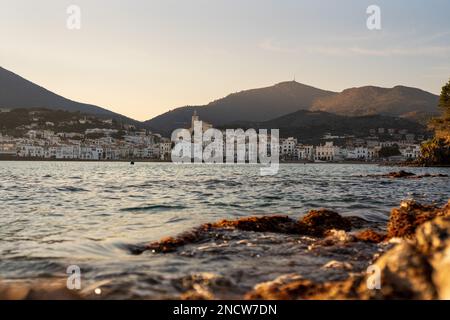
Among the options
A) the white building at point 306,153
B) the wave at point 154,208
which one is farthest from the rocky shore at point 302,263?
the white building at point 306,153

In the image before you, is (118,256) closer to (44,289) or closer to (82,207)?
(44,289)

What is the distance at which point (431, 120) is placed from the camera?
83.1 metres

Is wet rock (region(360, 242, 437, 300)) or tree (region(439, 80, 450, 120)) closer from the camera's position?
wet rock (region(360, 242, 437, 300))

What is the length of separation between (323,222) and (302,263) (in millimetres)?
4400

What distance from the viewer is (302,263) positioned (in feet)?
24.3

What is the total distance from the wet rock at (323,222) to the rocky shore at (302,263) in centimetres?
3

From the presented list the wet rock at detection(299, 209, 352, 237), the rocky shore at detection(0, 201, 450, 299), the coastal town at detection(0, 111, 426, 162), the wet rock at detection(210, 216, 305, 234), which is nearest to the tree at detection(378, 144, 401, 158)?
the coastal town at detection(0, 111, 426, 162)

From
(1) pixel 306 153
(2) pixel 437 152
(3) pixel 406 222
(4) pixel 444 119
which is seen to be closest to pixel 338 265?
(3) pixel 406 222

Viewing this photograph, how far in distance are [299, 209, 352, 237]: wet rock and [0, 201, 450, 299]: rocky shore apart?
3 centimetres

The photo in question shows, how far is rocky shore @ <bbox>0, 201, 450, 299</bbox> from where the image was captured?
483 cm

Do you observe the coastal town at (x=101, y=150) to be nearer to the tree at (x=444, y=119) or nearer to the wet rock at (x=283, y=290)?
the tree at (x=444, y=119)

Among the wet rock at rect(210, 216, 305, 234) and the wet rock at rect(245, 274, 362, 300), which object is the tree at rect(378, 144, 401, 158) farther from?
the wet rock at rect(245, 274, 362, 300)

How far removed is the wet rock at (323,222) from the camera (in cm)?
1112
